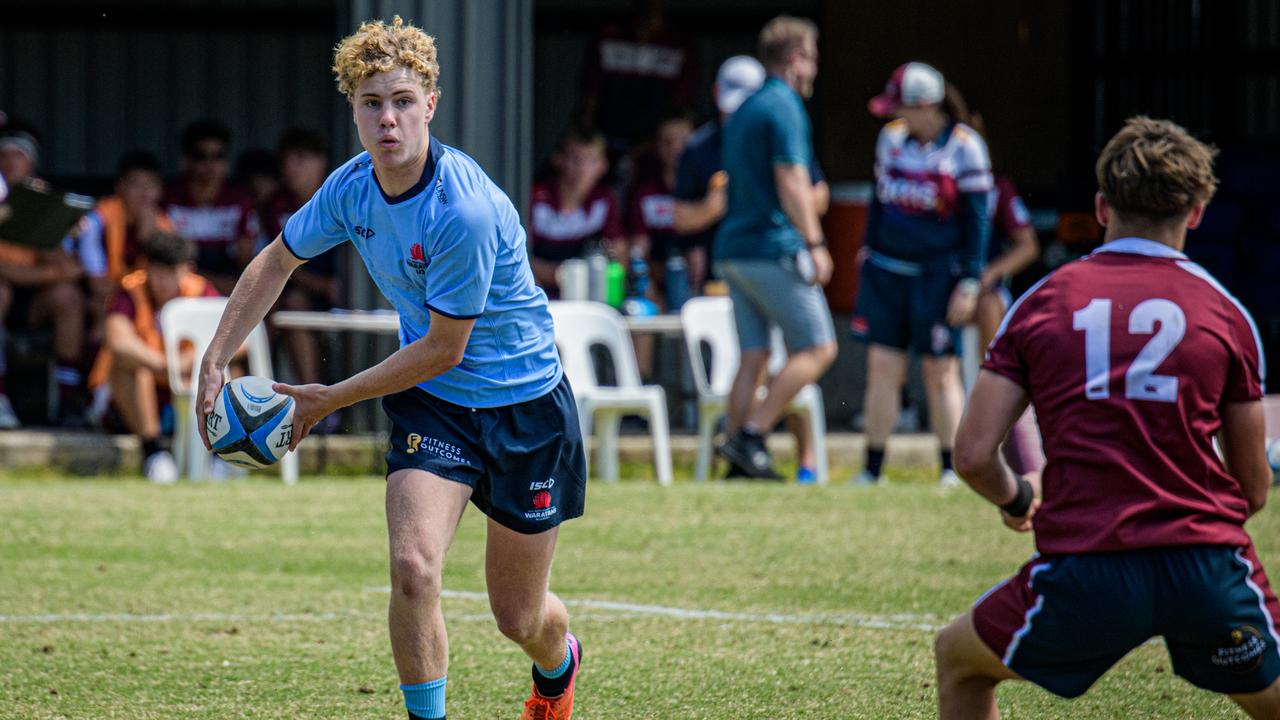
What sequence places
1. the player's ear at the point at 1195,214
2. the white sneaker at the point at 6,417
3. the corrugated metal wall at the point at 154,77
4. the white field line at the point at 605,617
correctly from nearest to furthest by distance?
the player's ear at the point at 1195,214 → the white field line at the point at 605,617 → the white sneaker at the point at 6,417 → the corrugated metal wall at the point at 154,77

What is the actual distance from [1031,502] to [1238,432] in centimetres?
48

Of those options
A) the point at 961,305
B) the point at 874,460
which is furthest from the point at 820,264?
the point at 874,460

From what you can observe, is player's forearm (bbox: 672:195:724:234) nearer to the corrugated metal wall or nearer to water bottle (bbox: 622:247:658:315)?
water bottle (bbox: 622:247:658:315)

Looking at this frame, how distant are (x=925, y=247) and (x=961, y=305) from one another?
1.34 ft

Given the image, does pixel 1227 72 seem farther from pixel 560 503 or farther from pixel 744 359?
pixel 560 503

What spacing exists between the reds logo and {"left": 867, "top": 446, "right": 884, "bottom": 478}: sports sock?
5.94 metres

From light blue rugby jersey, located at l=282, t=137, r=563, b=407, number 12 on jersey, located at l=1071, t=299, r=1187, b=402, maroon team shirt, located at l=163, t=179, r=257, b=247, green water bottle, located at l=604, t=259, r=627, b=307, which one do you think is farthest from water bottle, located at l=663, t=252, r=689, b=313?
number 12 on jersey, located at l=1071, t=299, r=1187, b=402

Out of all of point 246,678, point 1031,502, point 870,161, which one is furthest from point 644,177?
point 1031,502

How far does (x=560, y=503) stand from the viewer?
15.1 feet

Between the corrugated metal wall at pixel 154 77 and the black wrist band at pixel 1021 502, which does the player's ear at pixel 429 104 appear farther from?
the corrugated metal wall at pixel 154 77

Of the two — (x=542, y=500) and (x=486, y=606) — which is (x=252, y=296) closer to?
(x=542, y=500)

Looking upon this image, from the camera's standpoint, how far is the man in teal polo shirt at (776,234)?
9.88 metres

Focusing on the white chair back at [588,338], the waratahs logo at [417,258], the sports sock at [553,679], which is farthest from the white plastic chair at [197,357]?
the waratahs logo at [417,258]

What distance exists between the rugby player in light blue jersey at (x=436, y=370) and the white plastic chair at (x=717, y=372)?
5.99 metres
